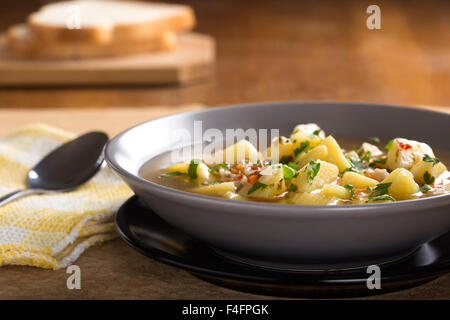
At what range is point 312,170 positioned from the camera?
3.66 feet

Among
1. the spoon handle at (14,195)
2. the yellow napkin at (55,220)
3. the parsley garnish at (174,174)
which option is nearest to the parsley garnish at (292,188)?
the parsley garnish at (174,174)

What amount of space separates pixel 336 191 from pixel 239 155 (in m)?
0.29

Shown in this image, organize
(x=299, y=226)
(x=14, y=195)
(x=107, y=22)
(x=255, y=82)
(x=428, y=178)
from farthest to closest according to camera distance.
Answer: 1. (x=107, y=22)
2. (x=255, y=82)
3. (x=14, y=195)
4. (x=428, y=178)
5. (x=299, y=226)

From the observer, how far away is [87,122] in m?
2.16

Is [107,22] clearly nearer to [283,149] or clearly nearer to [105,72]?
[105,72]

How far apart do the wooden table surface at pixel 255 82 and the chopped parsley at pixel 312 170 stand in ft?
0.66

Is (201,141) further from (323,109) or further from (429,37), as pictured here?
(429,37)

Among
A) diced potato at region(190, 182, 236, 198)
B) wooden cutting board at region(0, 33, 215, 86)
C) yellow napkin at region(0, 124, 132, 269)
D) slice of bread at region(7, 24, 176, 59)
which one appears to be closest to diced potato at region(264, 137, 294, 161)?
diced potato at region(190, 182, 236, 198)

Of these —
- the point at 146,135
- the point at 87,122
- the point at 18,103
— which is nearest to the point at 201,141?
the point at 146,135

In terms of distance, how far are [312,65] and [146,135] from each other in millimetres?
2802

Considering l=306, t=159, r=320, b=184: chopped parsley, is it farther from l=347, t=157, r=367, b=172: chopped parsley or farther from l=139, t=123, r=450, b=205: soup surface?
l=347, t=157, r=367, b=172: chopped parsley

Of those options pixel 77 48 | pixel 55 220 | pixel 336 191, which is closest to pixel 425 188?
pixel 336 191

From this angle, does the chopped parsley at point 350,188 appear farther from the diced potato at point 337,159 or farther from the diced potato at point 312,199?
the diced potato at point 337,159

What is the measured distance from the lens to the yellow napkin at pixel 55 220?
1193mm
